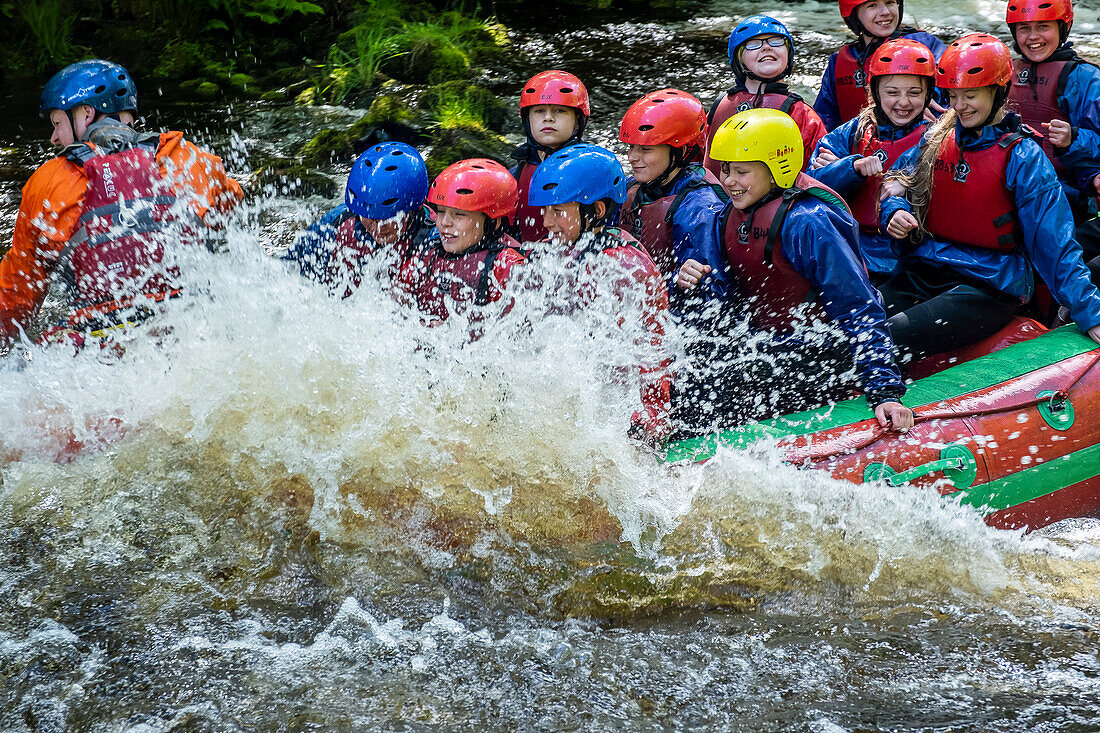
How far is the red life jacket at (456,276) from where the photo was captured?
14.7 feet

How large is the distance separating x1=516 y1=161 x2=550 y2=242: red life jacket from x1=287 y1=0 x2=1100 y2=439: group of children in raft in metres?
0.02

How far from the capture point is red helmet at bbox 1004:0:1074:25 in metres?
5.53

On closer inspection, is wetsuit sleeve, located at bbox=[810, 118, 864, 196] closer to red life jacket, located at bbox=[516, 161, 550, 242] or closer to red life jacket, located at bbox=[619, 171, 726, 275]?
red life jacket, located at bbox=[619, 171, 726, 275]

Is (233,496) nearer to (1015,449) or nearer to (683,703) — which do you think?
(683,703)

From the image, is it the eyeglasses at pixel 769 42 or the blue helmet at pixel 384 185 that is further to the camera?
the eyeglasses at pixel 769 42

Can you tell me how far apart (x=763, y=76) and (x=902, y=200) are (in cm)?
170

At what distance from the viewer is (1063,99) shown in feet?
18.6

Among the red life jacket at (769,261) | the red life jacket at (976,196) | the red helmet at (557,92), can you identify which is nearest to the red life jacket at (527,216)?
the red helmet at (557,92)

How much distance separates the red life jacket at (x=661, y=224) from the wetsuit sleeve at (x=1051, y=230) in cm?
142

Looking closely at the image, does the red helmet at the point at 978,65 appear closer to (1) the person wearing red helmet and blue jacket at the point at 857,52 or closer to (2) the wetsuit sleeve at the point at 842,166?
(2) the wetsuit sleeve at the point at 842,166

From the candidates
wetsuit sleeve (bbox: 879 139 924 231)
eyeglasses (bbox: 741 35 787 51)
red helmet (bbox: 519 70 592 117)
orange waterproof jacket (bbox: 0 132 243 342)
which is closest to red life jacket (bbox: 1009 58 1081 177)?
wetsuit sleeve (bbox: 879 139 924 231)

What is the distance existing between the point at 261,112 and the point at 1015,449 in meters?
8.43

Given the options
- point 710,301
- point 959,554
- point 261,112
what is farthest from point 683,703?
point 261,112

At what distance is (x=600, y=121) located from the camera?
32.0 ft
